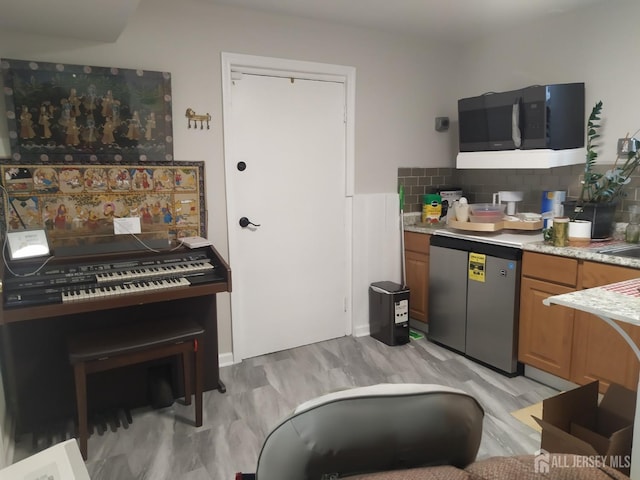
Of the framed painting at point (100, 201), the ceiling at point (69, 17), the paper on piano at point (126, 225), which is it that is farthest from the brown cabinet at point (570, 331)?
the ceiling at point (69, 17)

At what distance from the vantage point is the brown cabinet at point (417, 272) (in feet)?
11.8

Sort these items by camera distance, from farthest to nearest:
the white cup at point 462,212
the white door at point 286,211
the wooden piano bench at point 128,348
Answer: the white cup at point 462,212 → the white door at point 286,211 → the wooden piano bench at point 128,348

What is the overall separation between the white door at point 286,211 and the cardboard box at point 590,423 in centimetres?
193

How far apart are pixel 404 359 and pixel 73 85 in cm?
274

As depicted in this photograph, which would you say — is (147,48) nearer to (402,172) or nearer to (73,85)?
(73,85)

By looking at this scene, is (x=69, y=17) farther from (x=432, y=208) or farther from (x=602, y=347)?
(x=602, y=347)

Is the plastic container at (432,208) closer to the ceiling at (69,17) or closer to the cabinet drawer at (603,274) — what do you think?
the cabinet drawer at (603,274)

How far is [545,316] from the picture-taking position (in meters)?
2.75

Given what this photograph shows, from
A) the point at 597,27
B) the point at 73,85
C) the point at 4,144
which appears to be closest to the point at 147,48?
the point at 73,85

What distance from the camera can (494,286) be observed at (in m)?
2.98

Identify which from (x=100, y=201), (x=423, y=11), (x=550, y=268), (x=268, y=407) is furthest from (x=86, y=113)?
(x=550, y=268)

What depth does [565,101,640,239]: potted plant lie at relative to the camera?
9.07 feet

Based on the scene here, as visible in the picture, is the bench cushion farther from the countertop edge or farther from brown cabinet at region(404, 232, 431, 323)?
the countertop edge

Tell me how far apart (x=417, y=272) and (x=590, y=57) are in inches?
76.3
